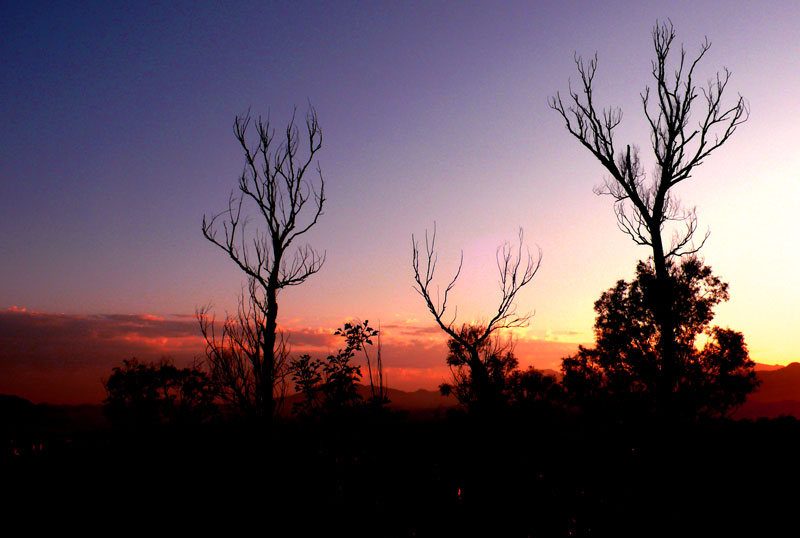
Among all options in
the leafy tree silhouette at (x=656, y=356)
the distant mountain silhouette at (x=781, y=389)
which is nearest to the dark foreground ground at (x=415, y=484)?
the leafy tree silhouette at (x=656, y=356)


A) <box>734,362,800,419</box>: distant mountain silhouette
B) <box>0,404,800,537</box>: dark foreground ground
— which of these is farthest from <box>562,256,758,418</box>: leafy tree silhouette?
<box>734,362,800,419</box>: distant mountain silhouette

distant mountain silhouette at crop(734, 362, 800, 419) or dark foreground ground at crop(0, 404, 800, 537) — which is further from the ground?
dark foreground ground at crop(0, 404, 800, 537)

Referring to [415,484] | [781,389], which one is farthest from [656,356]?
[781,389]

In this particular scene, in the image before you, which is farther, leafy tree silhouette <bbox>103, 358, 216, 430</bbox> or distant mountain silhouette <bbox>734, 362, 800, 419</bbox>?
distant mountain silhouette <bbox>734, 362, 800, 419</bbox>

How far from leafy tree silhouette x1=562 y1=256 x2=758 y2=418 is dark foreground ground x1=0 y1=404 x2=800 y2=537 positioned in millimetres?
11445

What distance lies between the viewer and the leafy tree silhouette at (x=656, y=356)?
1880cm

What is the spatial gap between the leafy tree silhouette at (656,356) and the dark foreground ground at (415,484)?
1145 centimetres

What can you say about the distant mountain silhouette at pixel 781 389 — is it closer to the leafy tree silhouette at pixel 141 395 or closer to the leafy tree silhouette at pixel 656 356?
the leafy tree silhouette at pixel 656 356

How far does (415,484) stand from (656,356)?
16.6m

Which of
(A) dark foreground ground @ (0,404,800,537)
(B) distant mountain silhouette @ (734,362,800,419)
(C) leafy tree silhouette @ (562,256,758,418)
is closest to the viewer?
(A) dark foreground ground @ (0,404,800,537)

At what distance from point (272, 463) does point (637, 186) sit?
1448 cm

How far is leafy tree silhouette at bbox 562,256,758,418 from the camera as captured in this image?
18.8 metres

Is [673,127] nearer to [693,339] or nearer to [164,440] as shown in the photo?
[693,339]

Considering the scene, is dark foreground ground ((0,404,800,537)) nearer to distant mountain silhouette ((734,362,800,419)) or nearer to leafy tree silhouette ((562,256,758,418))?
leafy tree silhouette ((562,256,758,418))
